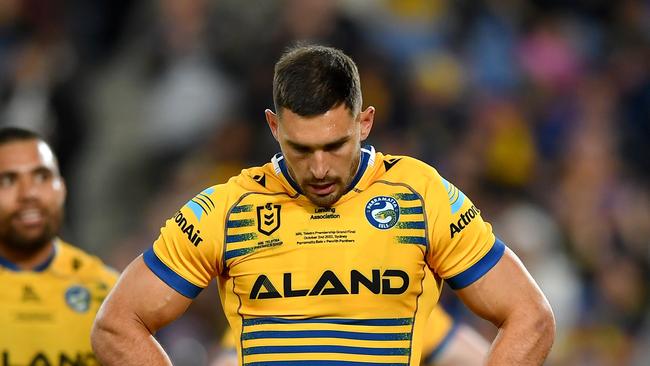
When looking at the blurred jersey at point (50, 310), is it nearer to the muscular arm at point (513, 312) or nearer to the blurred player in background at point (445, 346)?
the blurred player in background at point (445, 346)

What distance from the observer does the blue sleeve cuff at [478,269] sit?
513cm

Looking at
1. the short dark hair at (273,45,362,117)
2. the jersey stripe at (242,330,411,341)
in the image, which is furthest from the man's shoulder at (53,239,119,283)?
the short dark hair at (273,45,362,117)

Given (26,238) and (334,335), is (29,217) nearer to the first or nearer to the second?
(26,238)

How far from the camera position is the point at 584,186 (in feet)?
35.7

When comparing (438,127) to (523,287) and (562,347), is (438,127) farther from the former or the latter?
(523,287)

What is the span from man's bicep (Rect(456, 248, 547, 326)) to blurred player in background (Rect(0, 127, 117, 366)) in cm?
221

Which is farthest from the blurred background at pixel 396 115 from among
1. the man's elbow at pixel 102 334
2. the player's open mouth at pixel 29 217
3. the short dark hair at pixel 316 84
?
the short dark hair at pixel 316 84

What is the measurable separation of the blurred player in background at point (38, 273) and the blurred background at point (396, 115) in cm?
302

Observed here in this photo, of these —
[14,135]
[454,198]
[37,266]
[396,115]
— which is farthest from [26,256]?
[396,115]

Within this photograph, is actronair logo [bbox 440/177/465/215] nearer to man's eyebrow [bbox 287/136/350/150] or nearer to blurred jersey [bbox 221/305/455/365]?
man's eyebrow [bbox 287/136/350/150]

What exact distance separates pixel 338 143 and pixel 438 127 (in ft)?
19.0

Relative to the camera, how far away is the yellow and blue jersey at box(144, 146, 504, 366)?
511 cm


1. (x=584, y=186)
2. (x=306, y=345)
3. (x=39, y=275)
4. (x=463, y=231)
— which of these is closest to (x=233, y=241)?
(x=306, y=345)

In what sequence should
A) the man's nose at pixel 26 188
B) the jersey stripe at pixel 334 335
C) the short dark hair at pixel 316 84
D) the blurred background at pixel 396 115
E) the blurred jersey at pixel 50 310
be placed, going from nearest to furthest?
the short dark hair at pixel 316 84, the jersey stripe at pixel 334 335, the blurred jersey at pixel 50 310, the man's nose at pixel 26 188, the blurred background at pixel 396 115
